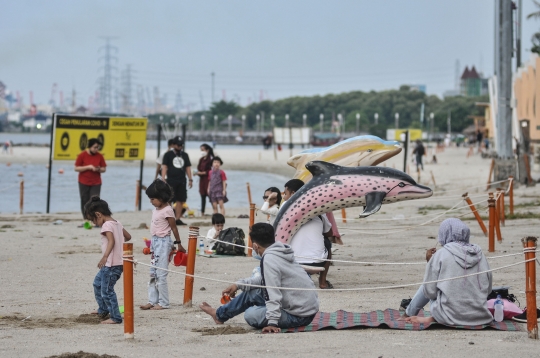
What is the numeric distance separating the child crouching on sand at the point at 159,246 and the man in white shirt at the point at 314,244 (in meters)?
1.67

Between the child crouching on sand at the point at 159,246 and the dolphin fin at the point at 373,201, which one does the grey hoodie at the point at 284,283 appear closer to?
the child crouching on sand at the point at 159,246

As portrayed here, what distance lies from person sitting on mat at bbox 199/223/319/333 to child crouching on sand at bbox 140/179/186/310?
1.54 metres

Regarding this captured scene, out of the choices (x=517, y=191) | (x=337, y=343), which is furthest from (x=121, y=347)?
(x=517, y=191)

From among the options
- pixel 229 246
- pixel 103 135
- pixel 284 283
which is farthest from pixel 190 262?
pixel 103 135

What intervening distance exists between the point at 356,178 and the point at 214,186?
8378 mm

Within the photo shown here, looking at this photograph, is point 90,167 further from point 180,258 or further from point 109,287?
point 109,287

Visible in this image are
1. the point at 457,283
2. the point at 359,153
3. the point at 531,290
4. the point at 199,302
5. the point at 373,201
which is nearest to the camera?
the point at 531,290

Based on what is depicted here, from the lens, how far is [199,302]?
10148mm

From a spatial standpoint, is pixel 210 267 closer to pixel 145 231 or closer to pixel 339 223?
pixel 145 231

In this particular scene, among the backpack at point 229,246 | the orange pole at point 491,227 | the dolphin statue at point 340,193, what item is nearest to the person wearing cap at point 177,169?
the backpack at point 229,246

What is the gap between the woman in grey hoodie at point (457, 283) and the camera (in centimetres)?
812

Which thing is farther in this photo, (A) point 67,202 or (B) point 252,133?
(B) point 252,133

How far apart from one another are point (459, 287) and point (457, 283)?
0.04m

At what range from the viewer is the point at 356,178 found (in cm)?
1117
